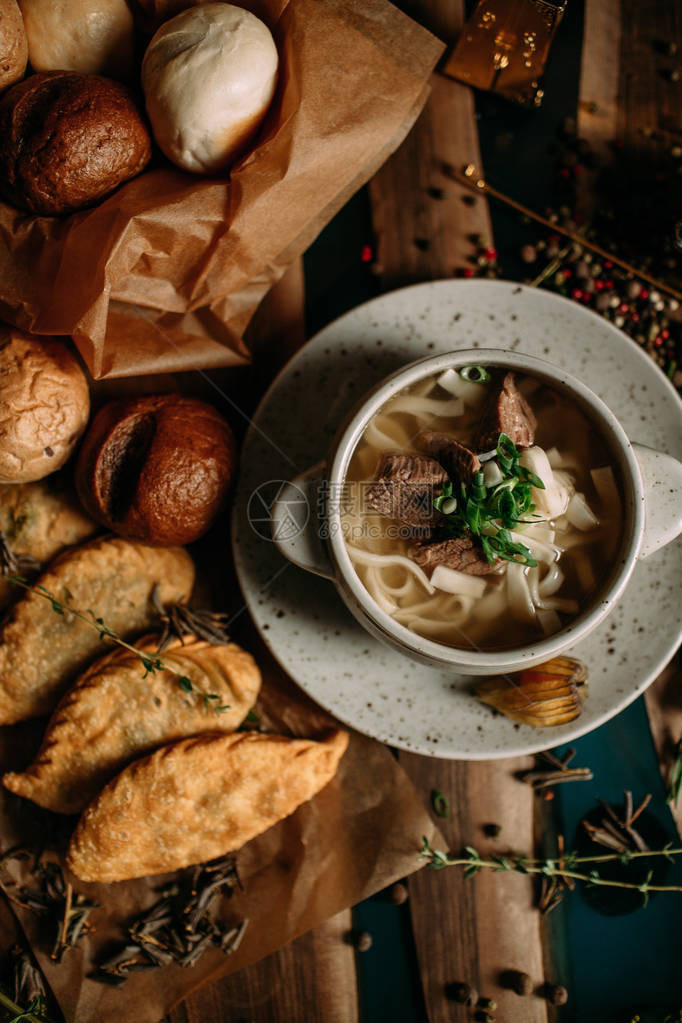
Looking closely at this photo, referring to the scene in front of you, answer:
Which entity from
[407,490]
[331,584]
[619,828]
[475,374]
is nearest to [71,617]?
[331,584]

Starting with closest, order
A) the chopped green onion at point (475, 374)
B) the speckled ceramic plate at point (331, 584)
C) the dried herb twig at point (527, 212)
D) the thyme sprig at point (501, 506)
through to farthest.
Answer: the thyme sprig at point (501, 506), the chopped green onion at point (475, 374), the speckled ceramic plate at point (331, 584), the dried herb twig at point (527, 212)

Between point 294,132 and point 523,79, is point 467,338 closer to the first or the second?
point 294,132

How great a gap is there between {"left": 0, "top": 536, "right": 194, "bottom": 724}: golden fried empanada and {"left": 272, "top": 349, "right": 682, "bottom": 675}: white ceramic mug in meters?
0.57

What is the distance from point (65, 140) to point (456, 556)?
1351 mm

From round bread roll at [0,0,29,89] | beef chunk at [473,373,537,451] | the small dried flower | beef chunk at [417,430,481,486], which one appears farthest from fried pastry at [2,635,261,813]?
round bread roll at [0,0,29,89]

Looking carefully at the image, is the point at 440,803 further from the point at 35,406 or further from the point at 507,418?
the point at 35,406

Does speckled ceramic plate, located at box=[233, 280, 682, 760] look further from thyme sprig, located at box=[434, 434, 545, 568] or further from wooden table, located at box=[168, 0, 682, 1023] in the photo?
thyme sprig, located at box=[434, 434, 545, 568]

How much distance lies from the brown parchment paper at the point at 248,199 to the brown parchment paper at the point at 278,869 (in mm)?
1046

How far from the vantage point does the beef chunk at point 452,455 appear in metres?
1.70

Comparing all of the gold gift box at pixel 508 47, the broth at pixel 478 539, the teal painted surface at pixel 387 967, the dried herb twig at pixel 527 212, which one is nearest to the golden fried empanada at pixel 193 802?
the teal painted surface at pixel 387 967

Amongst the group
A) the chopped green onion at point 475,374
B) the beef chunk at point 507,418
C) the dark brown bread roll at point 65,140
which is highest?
the dark brown bread roll at point 65,140

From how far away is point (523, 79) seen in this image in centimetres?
217

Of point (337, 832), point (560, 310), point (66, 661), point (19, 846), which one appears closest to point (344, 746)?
point (337, 832)

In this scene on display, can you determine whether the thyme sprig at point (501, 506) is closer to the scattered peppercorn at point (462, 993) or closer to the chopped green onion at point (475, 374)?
the chopped green onion at point (475, 374)
